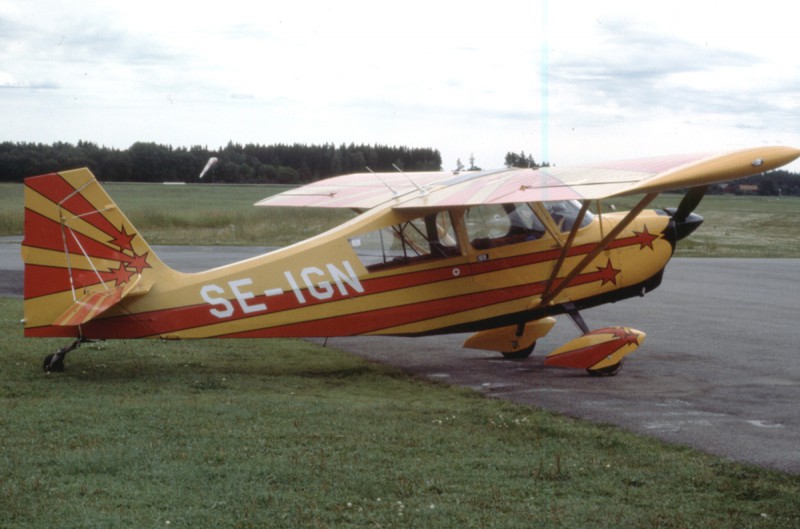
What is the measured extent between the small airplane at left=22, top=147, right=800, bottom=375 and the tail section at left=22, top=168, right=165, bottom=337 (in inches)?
0.5

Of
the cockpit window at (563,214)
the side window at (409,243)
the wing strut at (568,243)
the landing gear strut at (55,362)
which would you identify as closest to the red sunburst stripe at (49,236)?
the landing gear strut at (55,362)

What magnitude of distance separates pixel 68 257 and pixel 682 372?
701cm

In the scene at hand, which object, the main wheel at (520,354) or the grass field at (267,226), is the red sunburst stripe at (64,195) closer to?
the main wheel at (520,354)

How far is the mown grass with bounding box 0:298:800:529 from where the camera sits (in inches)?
225

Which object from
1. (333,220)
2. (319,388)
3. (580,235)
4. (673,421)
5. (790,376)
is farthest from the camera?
(333,220)

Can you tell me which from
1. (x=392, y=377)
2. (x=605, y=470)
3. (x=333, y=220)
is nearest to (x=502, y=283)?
(x=392, y=377)

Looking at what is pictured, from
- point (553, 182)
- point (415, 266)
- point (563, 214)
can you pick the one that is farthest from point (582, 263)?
point (415, 266)

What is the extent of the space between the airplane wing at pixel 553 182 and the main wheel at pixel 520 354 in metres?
2.34

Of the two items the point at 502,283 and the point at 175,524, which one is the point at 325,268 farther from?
the point at 175,524

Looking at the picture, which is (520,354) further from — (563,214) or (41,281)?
(41,281)

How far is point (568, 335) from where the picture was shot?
14773 mm

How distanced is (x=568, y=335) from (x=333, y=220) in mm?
31699

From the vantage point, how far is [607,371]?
11344 millimetres

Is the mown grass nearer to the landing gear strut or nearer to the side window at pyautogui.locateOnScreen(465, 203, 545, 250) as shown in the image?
the landing gear strut
